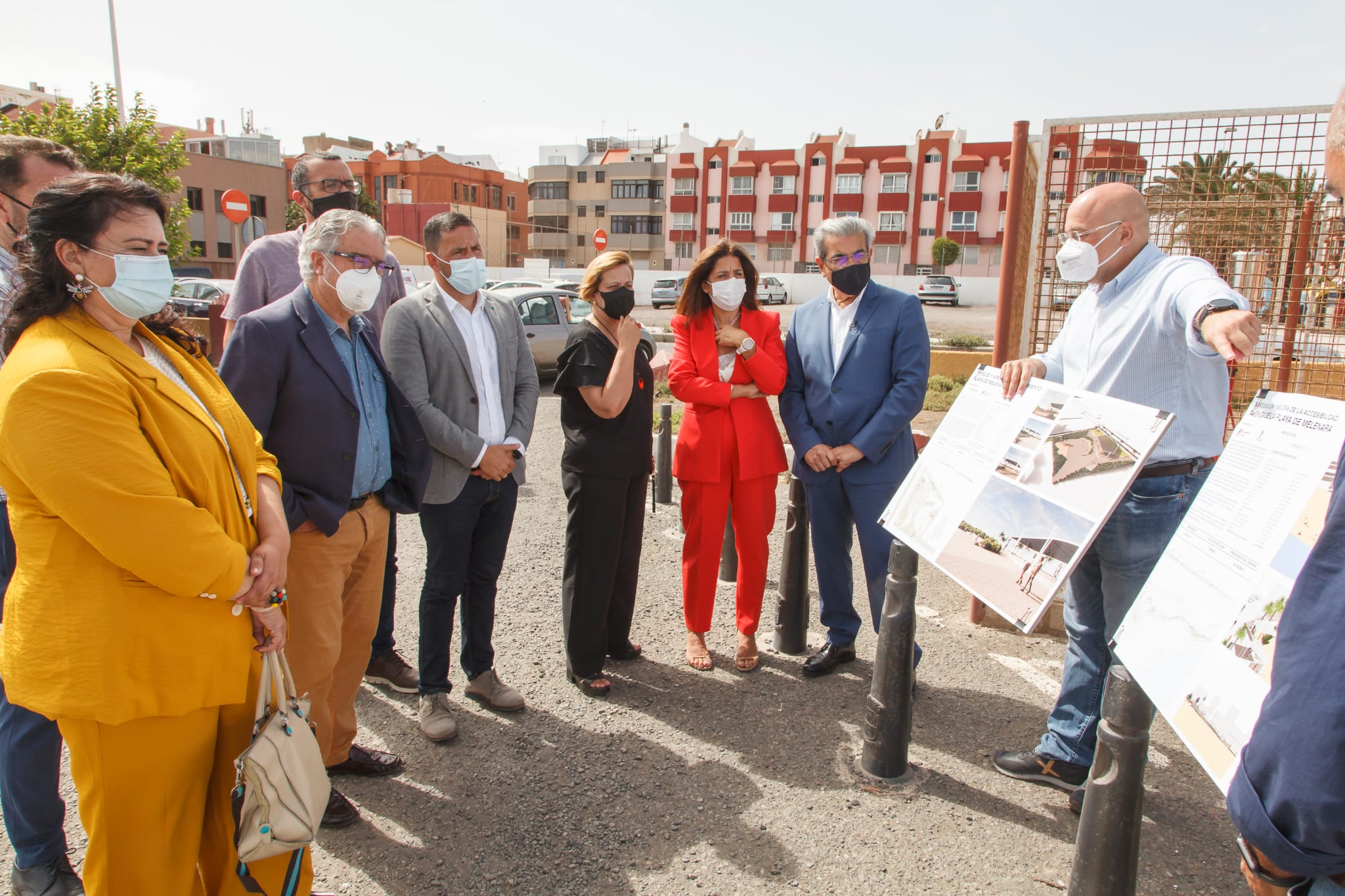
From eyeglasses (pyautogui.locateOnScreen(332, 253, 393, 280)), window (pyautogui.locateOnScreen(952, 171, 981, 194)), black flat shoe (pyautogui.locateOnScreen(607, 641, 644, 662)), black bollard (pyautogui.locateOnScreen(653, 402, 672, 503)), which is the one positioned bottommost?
black flat shoe (pyautogui.locateOnScreen(607, 641, 644, 662))

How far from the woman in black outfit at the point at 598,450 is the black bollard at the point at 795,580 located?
0.87 metres

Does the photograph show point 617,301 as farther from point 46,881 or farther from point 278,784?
point 46,881

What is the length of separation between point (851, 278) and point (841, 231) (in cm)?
23

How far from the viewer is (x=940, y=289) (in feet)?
141

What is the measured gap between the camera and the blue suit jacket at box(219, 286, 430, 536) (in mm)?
2619

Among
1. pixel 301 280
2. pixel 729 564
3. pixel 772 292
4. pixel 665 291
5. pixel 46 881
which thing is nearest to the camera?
pixel 46 881

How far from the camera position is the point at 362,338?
119 inches

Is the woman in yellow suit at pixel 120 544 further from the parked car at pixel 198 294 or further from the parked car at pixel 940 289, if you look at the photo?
the parked car at pixel 940 289

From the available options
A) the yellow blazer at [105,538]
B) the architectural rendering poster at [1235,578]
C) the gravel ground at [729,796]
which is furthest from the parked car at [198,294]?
the architectural rendering poster at [1235,578]

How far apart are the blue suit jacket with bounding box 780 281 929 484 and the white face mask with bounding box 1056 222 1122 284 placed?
93 cm

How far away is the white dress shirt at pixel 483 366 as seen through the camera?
139 inches

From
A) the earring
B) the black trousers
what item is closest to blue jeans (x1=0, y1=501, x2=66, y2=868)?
the earring

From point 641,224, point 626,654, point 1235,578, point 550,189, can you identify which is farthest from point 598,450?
point 550,189

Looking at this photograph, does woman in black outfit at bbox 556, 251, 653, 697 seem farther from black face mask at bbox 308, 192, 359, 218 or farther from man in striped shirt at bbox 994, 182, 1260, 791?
man in striped shirt at bbox 994, 182, 1260, 791
